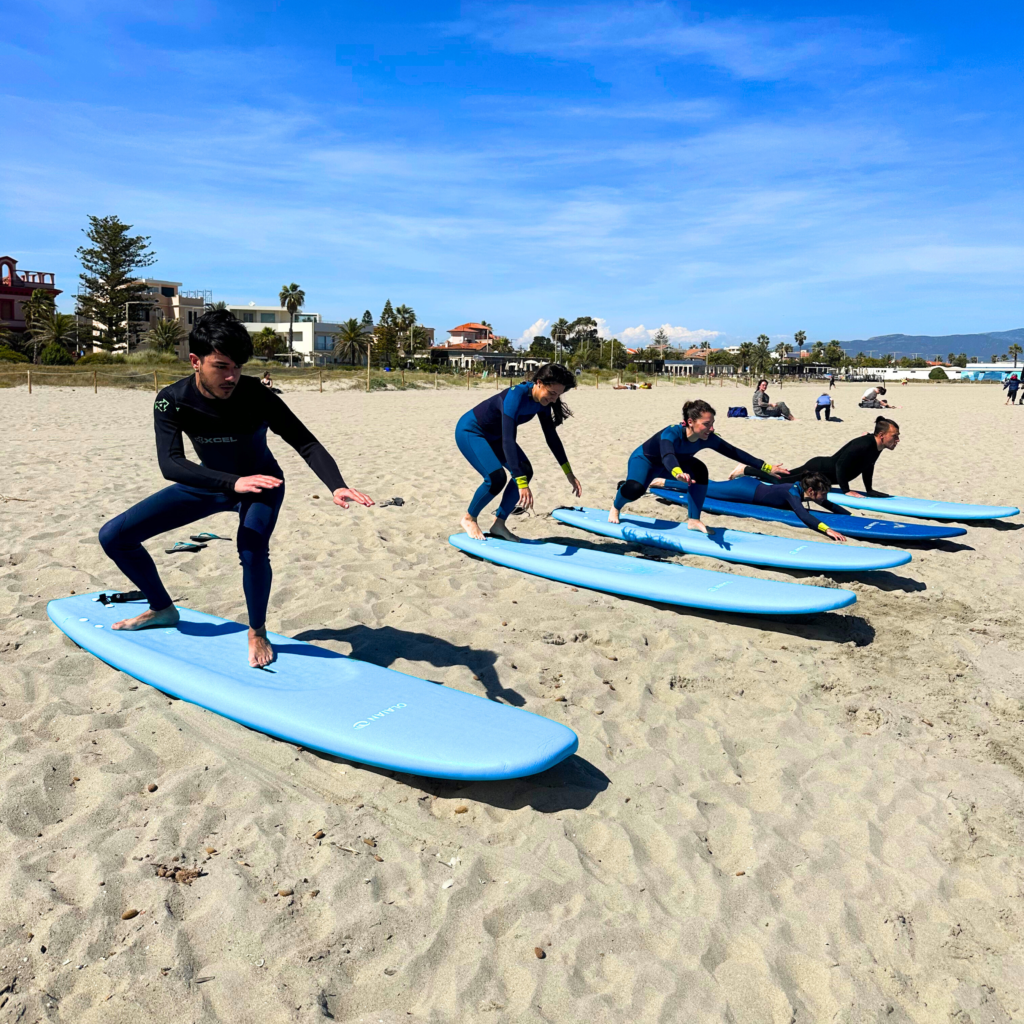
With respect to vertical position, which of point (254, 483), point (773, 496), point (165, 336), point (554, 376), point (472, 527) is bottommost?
point (472, 527)

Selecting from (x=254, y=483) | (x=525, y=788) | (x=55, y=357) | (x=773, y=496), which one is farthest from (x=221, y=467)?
(x=55, y=357)

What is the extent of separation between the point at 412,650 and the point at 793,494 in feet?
14.3

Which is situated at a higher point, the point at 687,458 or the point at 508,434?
the point at 508,434

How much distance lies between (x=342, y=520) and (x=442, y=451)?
515 centimetres

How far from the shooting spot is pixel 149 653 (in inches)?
148

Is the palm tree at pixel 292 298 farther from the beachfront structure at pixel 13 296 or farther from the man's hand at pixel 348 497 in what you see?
the man's hand at pixel 348 497

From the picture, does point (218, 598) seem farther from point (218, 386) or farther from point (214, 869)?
point (214, 869)

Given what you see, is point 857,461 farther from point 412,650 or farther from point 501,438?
point 412,650

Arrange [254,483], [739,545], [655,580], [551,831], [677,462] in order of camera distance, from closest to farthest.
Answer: [551,831] < [254,483] < [655,580] < [739,545] < [677,462]

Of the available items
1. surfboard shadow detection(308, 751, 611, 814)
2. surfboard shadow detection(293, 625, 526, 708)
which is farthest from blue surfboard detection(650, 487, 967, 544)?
surfboard shadow detection(308, 751, 611, 814)

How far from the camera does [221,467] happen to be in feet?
12.3

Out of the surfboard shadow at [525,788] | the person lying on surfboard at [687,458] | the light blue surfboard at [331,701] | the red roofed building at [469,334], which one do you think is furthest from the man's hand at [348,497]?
the red roofed building at [469,334]

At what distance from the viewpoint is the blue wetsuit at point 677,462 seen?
675 cm

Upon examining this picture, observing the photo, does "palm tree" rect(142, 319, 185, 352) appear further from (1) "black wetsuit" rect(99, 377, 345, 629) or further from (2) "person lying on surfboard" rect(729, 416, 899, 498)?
(1) "black wetsuit" rect(99, 377, 345, 629)
